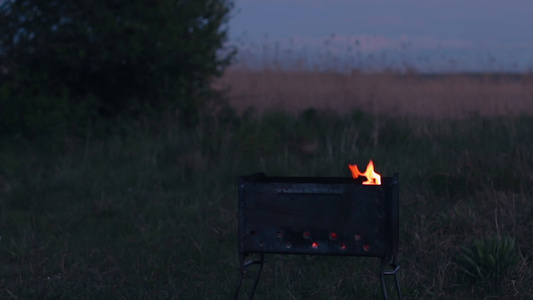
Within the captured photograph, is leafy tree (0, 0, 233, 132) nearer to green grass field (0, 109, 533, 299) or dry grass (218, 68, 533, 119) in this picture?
green grass field (0, 109, 533, 299)

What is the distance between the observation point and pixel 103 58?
10062mm

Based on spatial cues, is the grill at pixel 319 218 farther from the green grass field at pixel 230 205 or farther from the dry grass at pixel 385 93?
the dry grass at pixel 385 93

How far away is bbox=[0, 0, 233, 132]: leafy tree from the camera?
9867 millimetres

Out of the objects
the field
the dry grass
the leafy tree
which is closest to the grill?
the field

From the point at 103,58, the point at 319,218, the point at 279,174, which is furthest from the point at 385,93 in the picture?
the point at 319,218

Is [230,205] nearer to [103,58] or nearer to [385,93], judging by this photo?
[103,58]

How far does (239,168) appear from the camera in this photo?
822 cm

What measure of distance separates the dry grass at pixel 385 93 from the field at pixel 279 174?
0.15ft

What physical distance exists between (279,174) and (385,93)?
16.3ft

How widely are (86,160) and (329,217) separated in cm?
612

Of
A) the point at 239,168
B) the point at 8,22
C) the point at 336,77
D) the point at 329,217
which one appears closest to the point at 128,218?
the point at 239,168

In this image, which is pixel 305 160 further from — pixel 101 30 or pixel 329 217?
pixel 329 217

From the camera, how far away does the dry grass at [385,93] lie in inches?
431

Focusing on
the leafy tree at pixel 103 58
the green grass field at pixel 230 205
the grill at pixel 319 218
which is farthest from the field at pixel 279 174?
the grill at pixel 319 218
